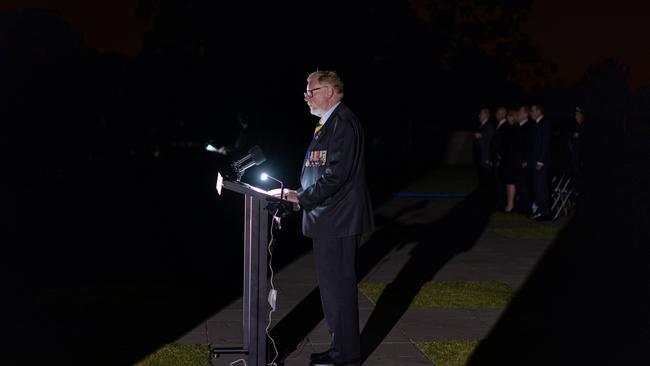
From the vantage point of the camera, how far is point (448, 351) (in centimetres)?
668

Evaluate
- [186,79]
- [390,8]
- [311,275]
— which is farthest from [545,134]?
[186,79]

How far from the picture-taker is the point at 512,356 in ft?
21.7

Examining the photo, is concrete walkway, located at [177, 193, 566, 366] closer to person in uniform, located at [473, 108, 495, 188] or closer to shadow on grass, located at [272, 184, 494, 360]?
shadow on grass, located at [272, 184, 494, 360]

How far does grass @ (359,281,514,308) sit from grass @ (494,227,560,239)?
4515mm

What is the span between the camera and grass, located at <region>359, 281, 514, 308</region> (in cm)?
863

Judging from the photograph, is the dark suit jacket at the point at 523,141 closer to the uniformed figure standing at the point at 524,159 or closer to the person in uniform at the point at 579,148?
the uniformed figure standing at the point at 524,159

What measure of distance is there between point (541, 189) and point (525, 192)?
3.24ft

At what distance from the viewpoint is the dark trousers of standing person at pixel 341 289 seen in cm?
588

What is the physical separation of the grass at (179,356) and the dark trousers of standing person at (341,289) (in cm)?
97

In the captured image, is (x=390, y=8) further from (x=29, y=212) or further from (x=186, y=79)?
(x=29, y=212)

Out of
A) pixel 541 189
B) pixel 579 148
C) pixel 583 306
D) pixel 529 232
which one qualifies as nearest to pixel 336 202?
pixel 583 306

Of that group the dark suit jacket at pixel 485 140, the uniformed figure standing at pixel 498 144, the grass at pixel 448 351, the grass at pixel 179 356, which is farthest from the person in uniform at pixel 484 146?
the grass at pixel 179 356

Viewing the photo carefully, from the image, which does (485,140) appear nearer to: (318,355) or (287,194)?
(318,355)

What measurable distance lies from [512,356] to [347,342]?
135cm
